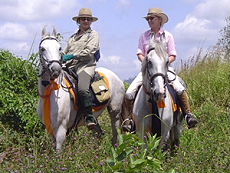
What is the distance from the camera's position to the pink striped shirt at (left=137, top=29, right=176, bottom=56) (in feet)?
24.0

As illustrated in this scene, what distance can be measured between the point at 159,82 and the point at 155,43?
78 centimetres

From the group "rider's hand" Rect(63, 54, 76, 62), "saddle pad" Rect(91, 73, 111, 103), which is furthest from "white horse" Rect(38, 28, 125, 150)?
"saddle pad" Rect(91, 73, 111, 103)

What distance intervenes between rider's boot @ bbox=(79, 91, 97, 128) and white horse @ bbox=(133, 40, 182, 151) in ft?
3.66

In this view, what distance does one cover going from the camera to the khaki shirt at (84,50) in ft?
26.8

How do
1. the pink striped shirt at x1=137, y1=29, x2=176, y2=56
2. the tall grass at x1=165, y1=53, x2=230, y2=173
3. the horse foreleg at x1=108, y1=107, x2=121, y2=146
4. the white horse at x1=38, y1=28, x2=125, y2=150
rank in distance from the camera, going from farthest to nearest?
the horse foreleg at x1=108, y1=107, x2=121, y2=146 < the pink striped shirt at x1=137, y1=29, x2=176, y2=56 < the white horse at x1=38, y1=28, x2=125, y2=150 < the tall grass at x1=165, y1=53, x2=230, y2=173

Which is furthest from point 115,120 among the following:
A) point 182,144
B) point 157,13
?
point 157,13

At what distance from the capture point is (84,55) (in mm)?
8094

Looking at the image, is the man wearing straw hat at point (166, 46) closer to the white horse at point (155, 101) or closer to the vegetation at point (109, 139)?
the white horse at point (155, 101)

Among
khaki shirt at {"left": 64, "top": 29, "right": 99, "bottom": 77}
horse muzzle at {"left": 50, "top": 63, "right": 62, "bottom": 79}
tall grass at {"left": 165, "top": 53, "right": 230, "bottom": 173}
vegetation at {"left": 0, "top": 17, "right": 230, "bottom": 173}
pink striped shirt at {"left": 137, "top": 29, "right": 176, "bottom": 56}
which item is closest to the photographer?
vegetation at {"left": 0, "top": 17, "right": 230, "bottom": 173}

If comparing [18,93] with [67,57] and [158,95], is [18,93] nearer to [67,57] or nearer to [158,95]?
[67,57]

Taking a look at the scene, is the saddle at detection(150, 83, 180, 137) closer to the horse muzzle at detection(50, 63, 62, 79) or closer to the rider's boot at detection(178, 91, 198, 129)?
the rider's boot at detection(178, 91, 198, 129)

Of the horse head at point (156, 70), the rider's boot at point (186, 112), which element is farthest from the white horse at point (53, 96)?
the rider's boot at point (186, 112)

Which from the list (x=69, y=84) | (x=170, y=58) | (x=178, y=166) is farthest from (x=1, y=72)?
(x=178, y=166)

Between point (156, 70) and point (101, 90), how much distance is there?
90.1 inches
